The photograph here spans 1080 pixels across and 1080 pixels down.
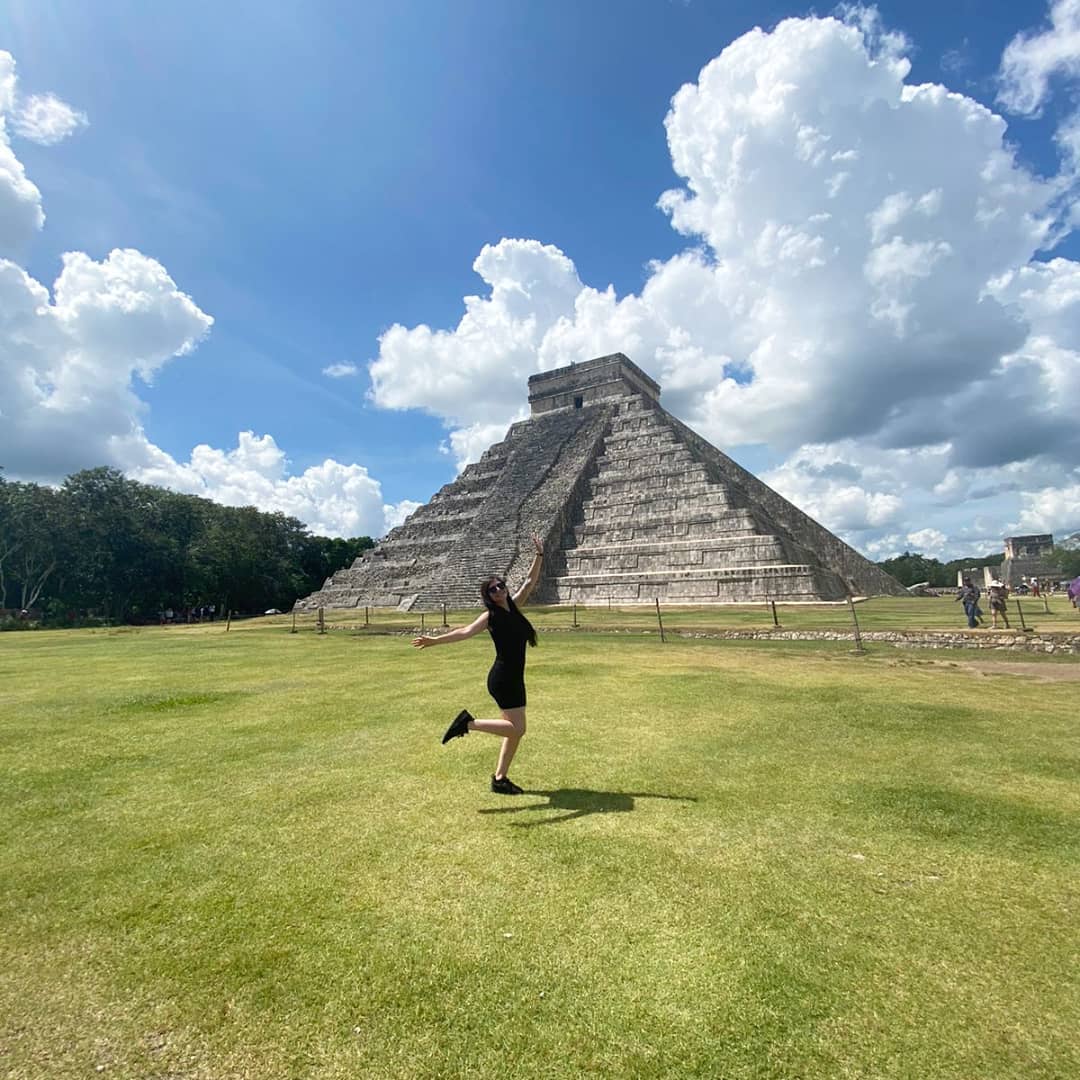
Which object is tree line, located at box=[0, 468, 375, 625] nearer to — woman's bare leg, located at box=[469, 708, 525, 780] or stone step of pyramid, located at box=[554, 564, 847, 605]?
stone step of pyramid, located at box=[554, 564, 847, 605]

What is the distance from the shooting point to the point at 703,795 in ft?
14.9

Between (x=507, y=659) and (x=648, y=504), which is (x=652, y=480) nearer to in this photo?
(x=648, y=504)

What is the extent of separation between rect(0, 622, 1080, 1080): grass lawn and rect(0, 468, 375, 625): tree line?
43.1 meters

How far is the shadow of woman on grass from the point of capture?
13.8ft

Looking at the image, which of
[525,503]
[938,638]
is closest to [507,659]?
[938,638]

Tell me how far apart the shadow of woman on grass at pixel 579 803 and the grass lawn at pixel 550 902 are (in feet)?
0.12

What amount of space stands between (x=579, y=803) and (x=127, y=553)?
159 ft

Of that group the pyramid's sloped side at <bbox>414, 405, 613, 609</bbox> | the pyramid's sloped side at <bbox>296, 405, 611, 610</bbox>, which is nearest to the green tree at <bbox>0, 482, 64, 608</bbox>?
the pyramid's sloped side at <bbox>296, 405, 611, 610</bbox>

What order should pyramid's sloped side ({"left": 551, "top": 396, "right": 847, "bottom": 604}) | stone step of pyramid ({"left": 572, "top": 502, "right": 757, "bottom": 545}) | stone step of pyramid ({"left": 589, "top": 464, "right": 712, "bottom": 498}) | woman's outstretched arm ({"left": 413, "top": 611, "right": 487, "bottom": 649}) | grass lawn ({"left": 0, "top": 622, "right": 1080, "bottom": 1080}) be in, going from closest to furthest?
1. grass lawn ({"left": 0, "top": 622, "right": 1080, "bottom": 1080})
2. woman's outstretched arm ({"left": 413, "top": 611, "right": 487, "bottom": 649})
3. pyramid's sloped side ({"left": 551, "top": 396, "right": 847, "bottom": 604})
4. stone step of pyramid ({"left": 572, "top": 502, "right": 757, "bottom": 545})
5. stone step of pyramid ({"left": 589, "top": 464, "right": 712, "bottom": 498})

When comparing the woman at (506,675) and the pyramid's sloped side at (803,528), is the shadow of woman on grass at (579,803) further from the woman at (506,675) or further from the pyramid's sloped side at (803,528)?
the pyramid's sloped side at (803,528)

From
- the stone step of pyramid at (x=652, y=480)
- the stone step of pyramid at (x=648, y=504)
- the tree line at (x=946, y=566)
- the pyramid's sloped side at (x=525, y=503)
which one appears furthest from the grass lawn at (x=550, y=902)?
the tree line at (x=946, y=566)

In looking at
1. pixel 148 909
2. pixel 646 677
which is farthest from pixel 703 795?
pixel 646 677

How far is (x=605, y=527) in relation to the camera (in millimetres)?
34750

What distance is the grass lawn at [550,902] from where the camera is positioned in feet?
7.17
